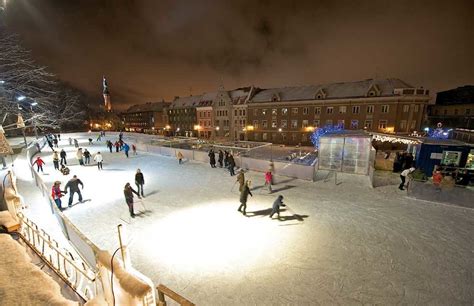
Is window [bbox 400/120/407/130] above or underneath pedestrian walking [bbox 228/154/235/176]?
above

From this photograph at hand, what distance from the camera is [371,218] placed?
927 cm

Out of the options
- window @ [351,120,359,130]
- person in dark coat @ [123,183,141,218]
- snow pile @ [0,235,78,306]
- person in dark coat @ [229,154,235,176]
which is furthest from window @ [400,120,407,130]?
snow pile @ [0,235,78,306]

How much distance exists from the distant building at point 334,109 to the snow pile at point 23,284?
39146 millimetres

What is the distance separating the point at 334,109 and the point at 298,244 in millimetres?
34074

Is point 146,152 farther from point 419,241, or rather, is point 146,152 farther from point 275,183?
point 419,241

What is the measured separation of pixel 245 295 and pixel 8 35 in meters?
17.7

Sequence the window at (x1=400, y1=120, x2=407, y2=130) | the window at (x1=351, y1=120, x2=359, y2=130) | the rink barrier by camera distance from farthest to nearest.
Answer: the window at (x1=351, y1=120, x2=359, y2=130), the window at (x1=400, y1=120, x2=407, y2=130), the rink barrier

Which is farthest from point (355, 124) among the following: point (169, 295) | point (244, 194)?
point (169, 295)

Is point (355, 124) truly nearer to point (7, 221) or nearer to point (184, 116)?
point (7, 221)

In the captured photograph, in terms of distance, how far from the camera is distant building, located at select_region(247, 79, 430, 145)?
105ft

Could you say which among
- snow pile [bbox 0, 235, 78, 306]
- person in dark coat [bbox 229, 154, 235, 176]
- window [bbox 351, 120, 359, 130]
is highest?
window [bbox 351, 120, 359, 130]

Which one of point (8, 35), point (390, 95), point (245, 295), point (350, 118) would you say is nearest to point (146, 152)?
point (8, 35)

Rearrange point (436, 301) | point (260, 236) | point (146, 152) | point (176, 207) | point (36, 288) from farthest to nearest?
point (146, 152), point (176, 207), point (260, 236), point (436, 301), point (36, 288)

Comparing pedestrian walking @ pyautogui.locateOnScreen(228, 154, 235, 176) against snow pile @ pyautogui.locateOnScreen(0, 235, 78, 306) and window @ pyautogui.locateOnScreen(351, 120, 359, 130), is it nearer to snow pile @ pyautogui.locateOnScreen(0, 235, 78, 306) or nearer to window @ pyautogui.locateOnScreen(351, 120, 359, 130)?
snow pile @ pyautogui.locateOnScreen(0, 235, 78, 306)
